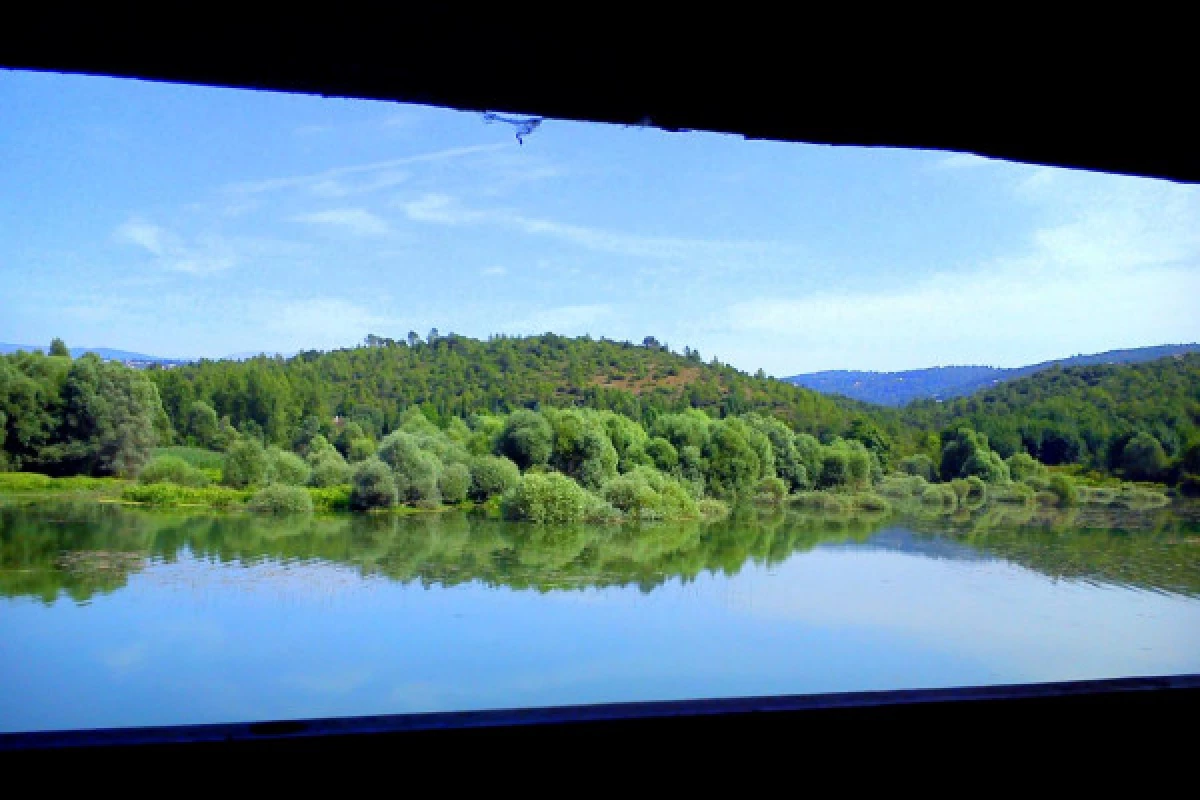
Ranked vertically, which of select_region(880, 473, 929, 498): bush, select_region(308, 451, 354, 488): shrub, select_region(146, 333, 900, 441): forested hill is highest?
select_region(146, 333, 900, 441): forested hill

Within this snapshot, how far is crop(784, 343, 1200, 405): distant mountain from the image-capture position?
14087mm

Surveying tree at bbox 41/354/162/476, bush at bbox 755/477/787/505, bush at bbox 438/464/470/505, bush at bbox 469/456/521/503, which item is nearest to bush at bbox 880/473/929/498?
bush at bbox 755/477/787/505

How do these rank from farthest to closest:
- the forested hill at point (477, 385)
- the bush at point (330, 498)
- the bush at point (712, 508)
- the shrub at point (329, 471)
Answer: the bush at point (712, 508) → the bush at point (330, 498) → the shrub at point (329, 471) → the forested hill at point (477, 385)

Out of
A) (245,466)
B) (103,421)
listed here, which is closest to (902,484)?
(245,466)

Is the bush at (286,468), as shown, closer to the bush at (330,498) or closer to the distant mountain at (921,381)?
the bush at (330,498)

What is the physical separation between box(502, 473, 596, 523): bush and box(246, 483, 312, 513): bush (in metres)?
3.55

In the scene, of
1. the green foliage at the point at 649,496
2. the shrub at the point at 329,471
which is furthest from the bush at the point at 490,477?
the shrub at the point at 329,471

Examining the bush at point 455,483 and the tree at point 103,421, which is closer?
the tree at point 103,421

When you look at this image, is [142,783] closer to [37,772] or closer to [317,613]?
[37,772]

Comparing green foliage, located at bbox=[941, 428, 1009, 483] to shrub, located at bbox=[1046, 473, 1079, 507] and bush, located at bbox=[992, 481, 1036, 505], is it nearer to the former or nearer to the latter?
bush, located at bbox=[992, 481, 1036, 505]

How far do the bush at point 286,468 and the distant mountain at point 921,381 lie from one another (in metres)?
10.7

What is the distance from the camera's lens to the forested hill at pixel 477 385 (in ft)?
37.0

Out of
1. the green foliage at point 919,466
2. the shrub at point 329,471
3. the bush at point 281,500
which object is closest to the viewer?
the bush at point 281,500

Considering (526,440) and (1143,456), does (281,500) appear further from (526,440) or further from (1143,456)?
(1143,456)
